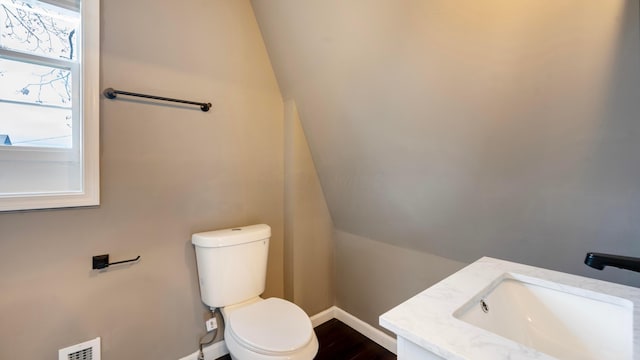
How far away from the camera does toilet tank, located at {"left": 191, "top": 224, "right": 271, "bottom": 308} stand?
1.59m

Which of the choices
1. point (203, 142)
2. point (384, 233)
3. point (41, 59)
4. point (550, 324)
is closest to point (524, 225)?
point (550, 324)

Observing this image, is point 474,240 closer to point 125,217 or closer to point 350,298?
point 350,298

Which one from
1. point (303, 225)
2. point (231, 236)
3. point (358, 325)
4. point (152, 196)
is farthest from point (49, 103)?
point (358, 325)

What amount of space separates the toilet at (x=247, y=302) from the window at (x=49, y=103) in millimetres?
633

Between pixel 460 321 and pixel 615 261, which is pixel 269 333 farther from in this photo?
pixel 615 261

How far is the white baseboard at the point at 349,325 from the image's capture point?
1.79 m

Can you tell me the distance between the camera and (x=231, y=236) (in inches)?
64.1

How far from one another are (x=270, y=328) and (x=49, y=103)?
1.46 m

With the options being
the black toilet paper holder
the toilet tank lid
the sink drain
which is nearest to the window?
the black toilet paper holder

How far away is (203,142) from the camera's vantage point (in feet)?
5.55

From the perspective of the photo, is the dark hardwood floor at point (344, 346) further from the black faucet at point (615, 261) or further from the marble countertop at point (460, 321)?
the black faucet at point (615, 261)

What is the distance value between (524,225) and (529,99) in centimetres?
56

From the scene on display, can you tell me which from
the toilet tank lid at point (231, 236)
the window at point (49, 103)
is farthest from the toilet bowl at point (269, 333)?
the window at point (49, 103)

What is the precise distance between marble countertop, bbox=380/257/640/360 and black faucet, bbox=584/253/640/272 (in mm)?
108
